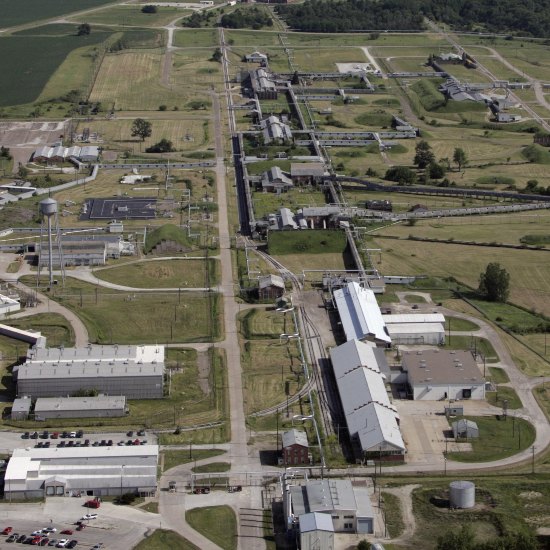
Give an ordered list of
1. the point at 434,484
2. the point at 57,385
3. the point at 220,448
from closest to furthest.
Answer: the point at 434,484 < the point at 220,448 < the point at 57,385

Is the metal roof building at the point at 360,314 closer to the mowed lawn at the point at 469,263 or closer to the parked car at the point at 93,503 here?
the mowed lawn at the point at 469,263

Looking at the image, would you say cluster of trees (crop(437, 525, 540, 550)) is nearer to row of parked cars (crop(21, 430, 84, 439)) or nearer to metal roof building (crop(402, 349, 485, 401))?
metal roof building (crop(402, 349, 485, 401))

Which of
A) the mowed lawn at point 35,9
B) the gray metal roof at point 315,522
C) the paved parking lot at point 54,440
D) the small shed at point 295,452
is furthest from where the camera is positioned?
the mowed lawn at point 35,9

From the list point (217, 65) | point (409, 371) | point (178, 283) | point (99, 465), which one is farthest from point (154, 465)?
point (217, 65)

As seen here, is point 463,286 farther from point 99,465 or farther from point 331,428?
point 99,465

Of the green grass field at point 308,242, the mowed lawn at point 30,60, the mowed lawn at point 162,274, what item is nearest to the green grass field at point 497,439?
the mowed lawn at point 162,274
